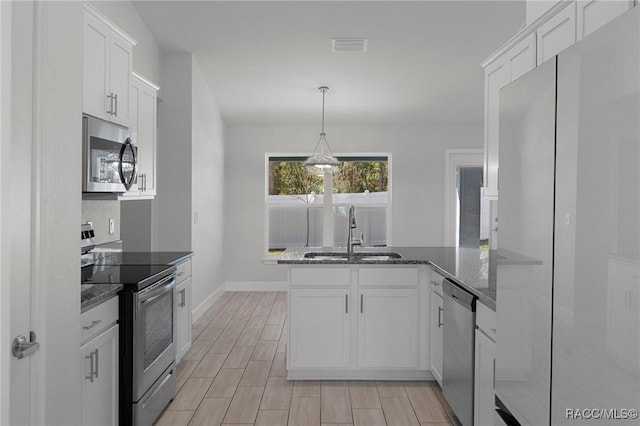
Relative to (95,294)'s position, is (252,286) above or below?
below

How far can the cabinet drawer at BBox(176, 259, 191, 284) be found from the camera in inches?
139

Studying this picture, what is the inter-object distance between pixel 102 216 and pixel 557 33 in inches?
125

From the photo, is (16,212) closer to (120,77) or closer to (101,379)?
(101,379)

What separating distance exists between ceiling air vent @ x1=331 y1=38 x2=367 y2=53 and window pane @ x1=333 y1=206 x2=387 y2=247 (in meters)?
2.99

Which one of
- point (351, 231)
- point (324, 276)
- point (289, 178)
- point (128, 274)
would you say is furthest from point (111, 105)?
point (289, 178)

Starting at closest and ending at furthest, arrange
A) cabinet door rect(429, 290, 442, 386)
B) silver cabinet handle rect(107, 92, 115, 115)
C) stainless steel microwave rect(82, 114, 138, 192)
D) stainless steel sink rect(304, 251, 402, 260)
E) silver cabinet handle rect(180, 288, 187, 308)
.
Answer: stainless steel microwave rect(82, 114, 138, 192) → silver cabinet handle rect(107, 92, 115, 115) → cabinet door rect(429, 290, 442, 386) → silver cabinet handle rect(180, 288, 187, 308) → stainless steel sink rect(304, 251, 402, 260)

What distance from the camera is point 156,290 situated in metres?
2.77

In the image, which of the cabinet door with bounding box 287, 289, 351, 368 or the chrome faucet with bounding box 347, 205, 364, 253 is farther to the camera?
the chrome faucet with bounding box 347, 205, 364, 253

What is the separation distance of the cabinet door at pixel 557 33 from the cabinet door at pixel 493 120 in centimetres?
51

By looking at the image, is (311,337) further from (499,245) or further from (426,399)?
(499,245)

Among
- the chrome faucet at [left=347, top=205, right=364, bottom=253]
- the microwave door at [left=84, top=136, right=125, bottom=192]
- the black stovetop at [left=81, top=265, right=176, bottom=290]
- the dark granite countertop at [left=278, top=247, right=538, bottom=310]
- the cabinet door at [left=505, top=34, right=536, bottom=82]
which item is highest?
the cabinet door at [left=505, top=34, right=536, bottom=82]

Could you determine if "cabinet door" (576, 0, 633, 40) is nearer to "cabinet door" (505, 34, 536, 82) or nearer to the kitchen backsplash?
"cabinet door" (505, 34, 536, 82)

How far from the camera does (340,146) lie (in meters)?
7.12

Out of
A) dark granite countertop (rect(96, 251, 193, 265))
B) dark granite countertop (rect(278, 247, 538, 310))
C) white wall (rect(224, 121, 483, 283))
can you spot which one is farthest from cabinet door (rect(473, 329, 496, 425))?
white wall (rect(224, 121, 483, 283))
